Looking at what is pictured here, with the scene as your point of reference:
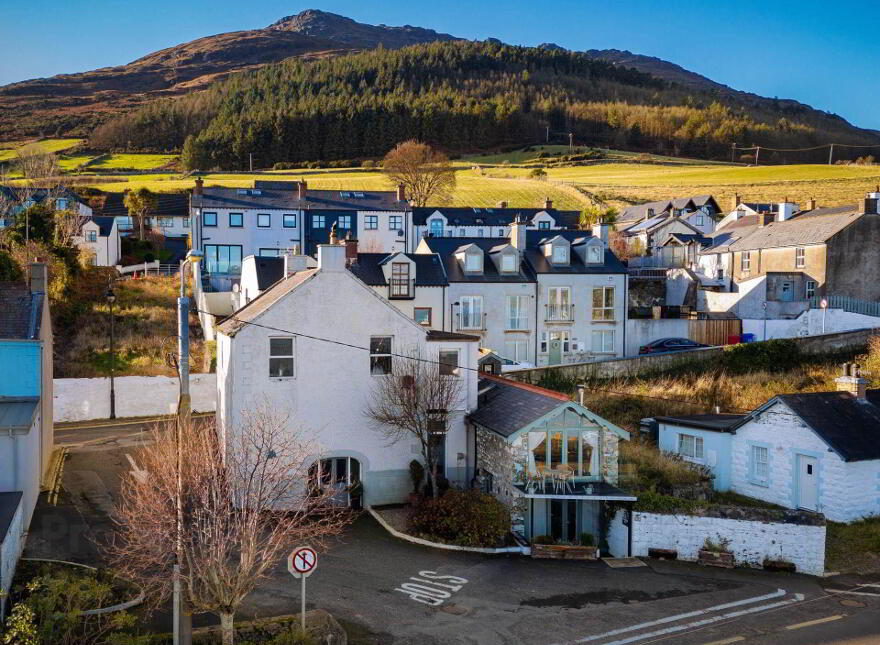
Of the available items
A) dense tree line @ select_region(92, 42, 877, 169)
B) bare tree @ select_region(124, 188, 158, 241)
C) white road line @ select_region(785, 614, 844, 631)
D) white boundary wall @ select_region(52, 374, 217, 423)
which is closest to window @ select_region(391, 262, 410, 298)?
white boundary wall @ select_region(52, 374, 217, 423)

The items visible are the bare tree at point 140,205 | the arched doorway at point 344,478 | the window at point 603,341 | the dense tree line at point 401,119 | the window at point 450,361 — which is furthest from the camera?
the dense tree line at point 401,119

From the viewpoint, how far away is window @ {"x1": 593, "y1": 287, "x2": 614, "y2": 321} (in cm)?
4497

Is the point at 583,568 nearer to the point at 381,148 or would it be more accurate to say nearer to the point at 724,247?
the point at 724,247

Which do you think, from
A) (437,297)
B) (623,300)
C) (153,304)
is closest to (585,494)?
(437,297)

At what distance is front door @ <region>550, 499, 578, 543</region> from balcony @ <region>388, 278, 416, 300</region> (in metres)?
18.5

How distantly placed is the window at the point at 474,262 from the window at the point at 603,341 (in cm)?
805

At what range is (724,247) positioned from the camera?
56531 mm

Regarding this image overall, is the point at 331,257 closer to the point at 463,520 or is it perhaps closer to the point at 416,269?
the point at 463,520

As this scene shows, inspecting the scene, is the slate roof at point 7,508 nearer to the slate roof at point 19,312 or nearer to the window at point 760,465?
the slate roof at point 19,312

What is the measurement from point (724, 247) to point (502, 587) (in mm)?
42873

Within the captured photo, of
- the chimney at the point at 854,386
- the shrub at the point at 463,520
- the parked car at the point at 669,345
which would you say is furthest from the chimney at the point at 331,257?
the parked car at the point at 669,345

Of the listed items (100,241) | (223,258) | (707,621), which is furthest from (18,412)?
(100,241)

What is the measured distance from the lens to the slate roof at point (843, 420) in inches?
1048

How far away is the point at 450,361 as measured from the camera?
2786 centimetres
